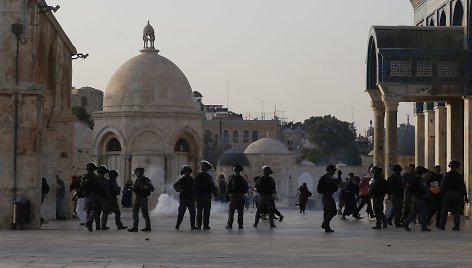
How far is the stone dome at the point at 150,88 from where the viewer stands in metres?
51.6

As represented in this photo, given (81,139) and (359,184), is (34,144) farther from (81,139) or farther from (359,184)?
(81,139)

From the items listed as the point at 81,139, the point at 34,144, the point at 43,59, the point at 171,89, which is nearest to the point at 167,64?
the point at 171,89

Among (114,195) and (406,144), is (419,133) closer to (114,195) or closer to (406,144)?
(114,195)

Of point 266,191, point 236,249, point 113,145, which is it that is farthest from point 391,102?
point 113,145

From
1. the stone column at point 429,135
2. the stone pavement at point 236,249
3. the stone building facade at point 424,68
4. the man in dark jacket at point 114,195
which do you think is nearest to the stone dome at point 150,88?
the stone column at point 429,135

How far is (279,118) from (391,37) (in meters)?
122

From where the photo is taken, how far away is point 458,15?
30.4 m

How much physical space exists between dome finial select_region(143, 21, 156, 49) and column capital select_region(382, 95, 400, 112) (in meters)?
26.8

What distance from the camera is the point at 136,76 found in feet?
171

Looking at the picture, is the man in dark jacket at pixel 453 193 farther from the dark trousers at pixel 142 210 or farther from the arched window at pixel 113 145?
the arched window at pixel 113 145

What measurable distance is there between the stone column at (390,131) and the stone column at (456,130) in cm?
260

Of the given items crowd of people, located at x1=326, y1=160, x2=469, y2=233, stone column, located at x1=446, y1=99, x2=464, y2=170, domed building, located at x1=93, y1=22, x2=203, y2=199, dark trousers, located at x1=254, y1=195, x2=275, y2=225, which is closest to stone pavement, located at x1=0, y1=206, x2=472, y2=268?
crowd of people, located at x1=326, y1=160, x2=469, y2=233

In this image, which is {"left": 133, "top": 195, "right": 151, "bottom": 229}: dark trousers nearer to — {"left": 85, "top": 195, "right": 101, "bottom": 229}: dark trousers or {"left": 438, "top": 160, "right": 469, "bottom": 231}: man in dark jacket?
{"left": 85, "top": 195, "right": 101, "bottom": 229}: dark trousers

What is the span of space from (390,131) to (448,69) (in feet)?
6.98
